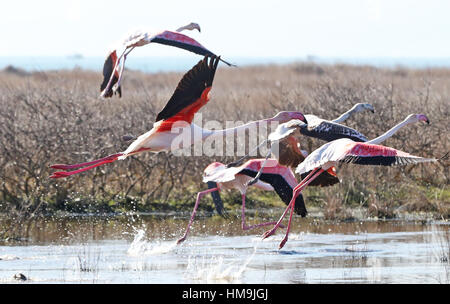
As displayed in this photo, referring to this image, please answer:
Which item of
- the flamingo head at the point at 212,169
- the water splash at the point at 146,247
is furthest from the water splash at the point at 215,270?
the flamingo head at the point at 212,169

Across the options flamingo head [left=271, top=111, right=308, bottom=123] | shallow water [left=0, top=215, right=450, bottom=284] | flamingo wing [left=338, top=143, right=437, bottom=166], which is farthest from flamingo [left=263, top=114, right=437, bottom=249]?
shallow water [left=0, top=215, right=450, bottom=284]

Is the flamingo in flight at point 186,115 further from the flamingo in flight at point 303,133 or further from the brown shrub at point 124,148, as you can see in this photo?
the brown shrub at point 124,148

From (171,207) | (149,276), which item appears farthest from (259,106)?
(149,276)

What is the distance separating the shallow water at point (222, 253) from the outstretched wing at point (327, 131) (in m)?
1.32

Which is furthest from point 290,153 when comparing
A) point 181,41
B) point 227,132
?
point 181,41

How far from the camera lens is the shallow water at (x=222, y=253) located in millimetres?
11133

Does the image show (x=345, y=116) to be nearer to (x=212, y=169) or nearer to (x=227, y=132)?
(x=227, y=132)

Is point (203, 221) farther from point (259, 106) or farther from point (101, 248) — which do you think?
point (259, 106)

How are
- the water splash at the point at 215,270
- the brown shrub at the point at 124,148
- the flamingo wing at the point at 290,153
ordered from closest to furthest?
the water splash at the point at 215,270 < the flamingo wing at the point at 290,153 < the brown shrub at the point at 124,148

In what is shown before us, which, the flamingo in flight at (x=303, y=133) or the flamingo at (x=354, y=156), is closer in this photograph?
the flamingo at (x=354, y=156)

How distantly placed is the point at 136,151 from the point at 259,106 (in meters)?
11.6

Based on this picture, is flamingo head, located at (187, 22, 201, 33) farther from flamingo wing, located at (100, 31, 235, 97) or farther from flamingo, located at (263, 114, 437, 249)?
flamingo, located at (263, 114, 437, 249)

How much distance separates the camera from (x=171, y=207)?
17.1m

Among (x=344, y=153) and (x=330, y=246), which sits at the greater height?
(x=344, y=153)
